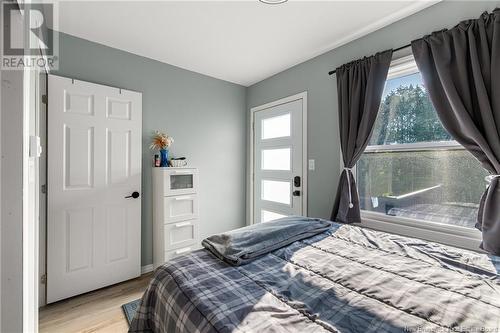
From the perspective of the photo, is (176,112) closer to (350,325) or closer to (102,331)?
(102,331)

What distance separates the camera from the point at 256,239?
4.72 ft

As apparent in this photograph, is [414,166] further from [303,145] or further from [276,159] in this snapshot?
[276,159]

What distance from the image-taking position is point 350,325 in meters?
0.79

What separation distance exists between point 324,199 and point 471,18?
1825 millimetres

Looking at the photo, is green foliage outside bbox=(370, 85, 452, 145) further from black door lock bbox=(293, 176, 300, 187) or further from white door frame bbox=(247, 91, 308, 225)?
black door lock bbox=(293, 176, 300, 187)

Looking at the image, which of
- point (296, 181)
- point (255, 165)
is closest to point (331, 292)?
point (296, 181)

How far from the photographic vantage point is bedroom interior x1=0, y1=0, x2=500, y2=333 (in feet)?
3.04

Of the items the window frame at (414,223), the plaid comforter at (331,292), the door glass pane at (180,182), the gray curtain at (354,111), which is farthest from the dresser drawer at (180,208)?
the window frame at (414,223)

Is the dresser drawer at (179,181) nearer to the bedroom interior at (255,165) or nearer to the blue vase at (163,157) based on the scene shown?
the bedroom interior at (255,165)

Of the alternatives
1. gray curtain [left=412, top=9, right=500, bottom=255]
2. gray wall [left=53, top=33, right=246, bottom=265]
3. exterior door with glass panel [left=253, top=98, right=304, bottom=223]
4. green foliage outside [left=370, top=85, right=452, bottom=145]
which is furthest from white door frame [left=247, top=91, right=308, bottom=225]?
gray curtain [left=412, top=9, right=500, bottom=255]

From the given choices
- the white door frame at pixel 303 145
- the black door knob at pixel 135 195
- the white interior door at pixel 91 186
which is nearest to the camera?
the white interior door at pixel 91 186

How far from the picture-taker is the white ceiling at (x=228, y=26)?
184 centimetres

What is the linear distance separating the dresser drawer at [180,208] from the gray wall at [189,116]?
0.30 m

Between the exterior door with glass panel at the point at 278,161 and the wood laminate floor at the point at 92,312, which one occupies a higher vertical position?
the exterior door with glass panel at the point at 278,161
